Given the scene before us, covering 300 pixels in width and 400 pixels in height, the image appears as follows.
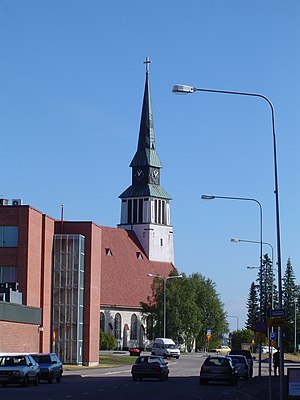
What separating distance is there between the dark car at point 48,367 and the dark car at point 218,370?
754cm

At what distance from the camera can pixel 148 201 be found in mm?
137375

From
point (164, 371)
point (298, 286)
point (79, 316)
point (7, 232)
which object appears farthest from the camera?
point (298, 286)

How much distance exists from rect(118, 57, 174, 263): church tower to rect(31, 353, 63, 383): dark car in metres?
90.6

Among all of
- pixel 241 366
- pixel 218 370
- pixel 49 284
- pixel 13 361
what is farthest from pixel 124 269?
pixel 13 361

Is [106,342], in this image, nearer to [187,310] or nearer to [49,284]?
[187,310]

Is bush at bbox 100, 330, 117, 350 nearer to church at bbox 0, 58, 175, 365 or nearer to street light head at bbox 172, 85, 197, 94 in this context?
church at bbox 0, 58, 175, 365

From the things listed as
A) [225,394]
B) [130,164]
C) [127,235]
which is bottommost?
[225,394]

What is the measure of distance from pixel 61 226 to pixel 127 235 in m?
62.0

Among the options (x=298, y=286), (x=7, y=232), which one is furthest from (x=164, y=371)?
(x=298, y=286)

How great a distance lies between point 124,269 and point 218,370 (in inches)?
3316

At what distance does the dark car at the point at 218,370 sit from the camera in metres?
45.3

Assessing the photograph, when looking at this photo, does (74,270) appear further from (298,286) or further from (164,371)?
(298,286)

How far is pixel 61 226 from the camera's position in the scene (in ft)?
244

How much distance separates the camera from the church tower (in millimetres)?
137000
